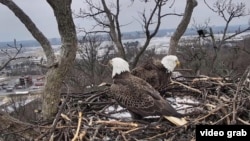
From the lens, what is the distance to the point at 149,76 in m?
5.22

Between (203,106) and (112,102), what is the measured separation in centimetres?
110

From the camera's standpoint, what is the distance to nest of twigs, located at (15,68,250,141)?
3715 mm

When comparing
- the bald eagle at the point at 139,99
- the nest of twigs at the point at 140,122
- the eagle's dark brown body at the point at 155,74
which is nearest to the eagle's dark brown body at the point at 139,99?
the bald eagle at the point at 139,99

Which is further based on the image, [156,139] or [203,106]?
[203,106]

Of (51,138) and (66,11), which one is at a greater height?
(66,11)

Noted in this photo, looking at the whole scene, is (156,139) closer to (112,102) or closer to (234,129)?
(234,129)

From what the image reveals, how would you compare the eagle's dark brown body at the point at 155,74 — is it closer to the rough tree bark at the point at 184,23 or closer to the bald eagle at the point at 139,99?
the bald eagle at the point at 139,99

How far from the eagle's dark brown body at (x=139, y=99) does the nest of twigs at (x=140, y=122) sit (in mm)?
115

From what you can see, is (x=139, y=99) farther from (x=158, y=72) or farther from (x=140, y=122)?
(x=158, y=72)

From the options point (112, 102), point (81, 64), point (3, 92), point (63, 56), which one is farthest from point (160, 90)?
point (3, 92)

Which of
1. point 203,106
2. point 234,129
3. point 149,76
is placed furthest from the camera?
point 149,76

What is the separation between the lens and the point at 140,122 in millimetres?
4074

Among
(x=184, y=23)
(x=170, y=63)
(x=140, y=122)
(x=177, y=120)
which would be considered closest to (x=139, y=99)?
(x=140, y=122)

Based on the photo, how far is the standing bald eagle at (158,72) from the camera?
17.0 feet
